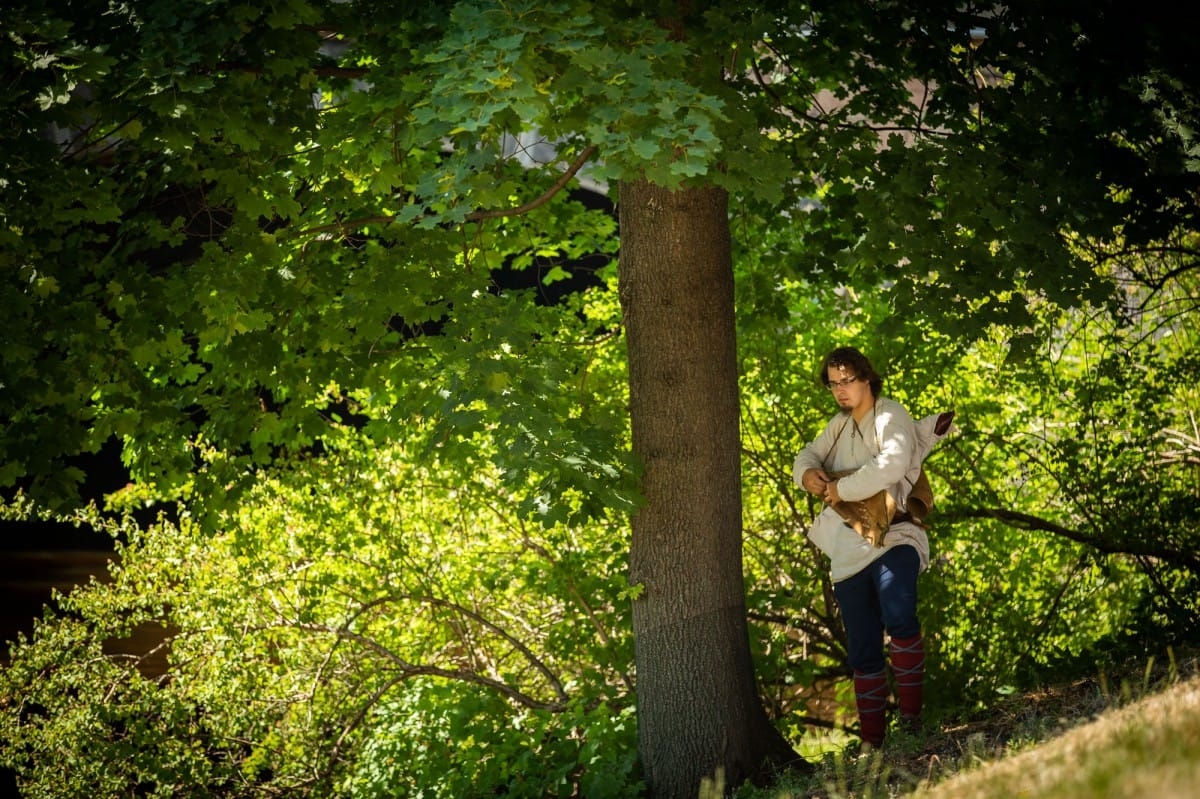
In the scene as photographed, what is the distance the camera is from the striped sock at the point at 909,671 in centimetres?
599

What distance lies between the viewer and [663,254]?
6.34m

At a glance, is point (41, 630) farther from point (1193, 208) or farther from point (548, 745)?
point (1193, 208)

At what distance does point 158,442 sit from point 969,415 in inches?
204

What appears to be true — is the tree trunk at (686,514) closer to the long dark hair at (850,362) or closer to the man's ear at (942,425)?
the long dark hair at (850,362)

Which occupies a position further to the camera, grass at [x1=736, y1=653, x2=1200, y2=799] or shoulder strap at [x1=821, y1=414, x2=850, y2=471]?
shoulder strap at [x1=821, y1=414, x2=850, y2=471]

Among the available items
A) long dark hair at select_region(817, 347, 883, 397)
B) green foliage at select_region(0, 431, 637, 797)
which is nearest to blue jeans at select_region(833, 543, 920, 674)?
long dark hair at select_region(817, 347, 883, 397)

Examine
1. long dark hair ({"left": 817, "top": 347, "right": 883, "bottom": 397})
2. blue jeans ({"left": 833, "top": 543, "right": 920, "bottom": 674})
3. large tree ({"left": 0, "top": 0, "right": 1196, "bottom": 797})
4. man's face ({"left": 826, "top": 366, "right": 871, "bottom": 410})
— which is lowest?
blue jeans ({"left": 833, "top": 543, "right": 920, "bottom": 674})

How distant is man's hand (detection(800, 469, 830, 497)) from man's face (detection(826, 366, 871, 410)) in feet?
1.22

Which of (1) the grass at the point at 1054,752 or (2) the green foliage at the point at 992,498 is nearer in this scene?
(1) the grass at the point at 1054,752

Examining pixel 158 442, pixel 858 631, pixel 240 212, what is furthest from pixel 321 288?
pixel 858 631

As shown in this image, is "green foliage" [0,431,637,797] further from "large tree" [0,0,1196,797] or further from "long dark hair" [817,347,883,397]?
"long dark hair" [817,347,883,397]

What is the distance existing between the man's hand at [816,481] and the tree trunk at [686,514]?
0.45 meters

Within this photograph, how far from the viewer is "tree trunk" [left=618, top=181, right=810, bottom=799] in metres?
6.25

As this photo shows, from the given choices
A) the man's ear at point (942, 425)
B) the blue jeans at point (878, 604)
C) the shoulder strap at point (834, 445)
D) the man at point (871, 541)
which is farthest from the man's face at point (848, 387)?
the blue jeans at point (878, 604)
